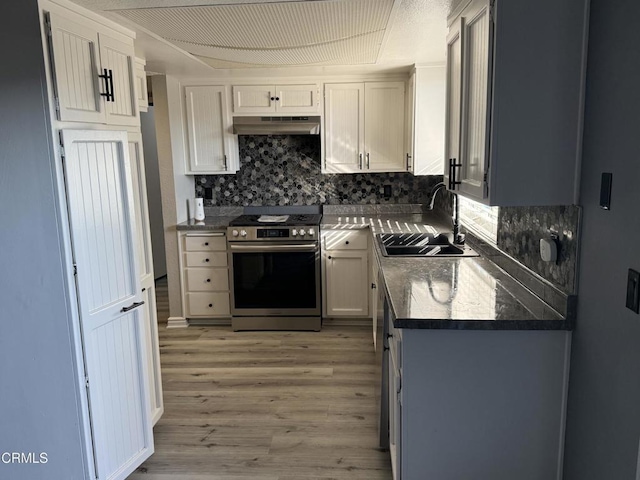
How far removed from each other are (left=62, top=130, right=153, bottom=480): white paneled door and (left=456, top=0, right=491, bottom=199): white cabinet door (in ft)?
5.07

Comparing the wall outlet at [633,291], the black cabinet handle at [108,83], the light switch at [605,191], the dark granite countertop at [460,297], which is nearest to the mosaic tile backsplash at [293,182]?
the dark granite countertop at [460,297]

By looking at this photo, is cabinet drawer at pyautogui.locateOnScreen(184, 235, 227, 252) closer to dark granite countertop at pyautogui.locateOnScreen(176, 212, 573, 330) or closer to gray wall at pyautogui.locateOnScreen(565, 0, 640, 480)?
dark granite countertop at pyautogui.locateOnScreen(176, 212, 573, 330)

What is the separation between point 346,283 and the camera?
4340 millimetres

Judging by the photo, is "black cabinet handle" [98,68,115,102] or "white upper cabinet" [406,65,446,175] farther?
"white upper cabinet" [406,65,446,175]

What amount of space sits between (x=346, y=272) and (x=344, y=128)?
1.29m

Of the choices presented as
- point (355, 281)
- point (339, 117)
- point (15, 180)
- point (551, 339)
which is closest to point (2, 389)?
point (15, 180)

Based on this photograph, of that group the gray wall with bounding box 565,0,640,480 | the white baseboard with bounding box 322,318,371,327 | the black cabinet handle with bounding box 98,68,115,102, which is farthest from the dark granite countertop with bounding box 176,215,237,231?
the gray wall with bounding box 565,0,640,480

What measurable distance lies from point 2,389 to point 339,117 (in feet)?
10.7

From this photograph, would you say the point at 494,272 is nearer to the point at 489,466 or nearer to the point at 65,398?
the point at 489,466

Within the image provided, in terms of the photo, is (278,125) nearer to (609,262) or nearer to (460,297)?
(460,297)

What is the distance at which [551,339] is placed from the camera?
1834 mm

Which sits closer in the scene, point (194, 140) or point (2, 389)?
point (2, 389)

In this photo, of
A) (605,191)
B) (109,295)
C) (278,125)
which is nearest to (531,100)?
(605,191)

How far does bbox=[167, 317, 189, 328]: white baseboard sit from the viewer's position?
4.54 meters
